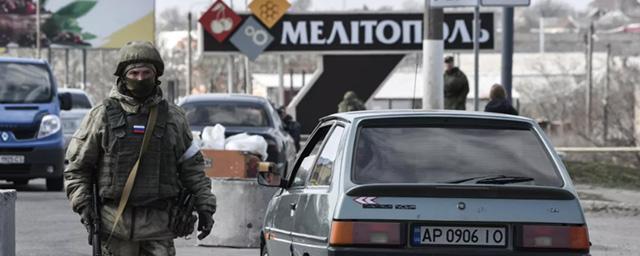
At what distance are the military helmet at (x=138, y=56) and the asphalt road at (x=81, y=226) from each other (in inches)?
230

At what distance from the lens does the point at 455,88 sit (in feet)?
72.6

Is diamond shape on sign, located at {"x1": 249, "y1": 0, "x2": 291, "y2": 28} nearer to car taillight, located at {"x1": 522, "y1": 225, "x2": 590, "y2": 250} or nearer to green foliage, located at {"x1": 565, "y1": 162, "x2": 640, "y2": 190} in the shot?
green foliage, located at {"x1": 565, "y1": 162, "x2": 640, "y2": 190}

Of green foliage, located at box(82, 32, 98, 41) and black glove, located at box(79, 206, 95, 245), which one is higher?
green foliage, located at box(82, 32, 98, 41)

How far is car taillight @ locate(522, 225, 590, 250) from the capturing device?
25.1 ft

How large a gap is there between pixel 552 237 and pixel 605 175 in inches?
621

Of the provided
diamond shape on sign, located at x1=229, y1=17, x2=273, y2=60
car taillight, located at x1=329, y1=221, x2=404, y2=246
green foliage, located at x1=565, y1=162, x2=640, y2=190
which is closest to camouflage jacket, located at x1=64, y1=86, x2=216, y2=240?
car taillight, located at x1=329, y1=221, x2=404, y2=246

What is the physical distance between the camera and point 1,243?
8.13 m

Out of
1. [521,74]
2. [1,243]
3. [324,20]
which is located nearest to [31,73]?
[1,243]

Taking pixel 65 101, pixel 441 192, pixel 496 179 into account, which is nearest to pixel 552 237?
pixel 496 179

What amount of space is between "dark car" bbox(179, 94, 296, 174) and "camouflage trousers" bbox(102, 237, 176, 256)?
13.3m

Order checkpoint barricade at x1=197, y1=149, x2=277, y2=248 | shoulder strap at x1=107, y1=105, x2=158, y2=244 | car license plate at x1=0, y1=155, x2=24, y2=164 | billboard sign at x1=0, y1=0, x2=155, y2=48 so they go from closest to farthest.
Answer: shoulder strap at x1=107, y1=105, x2=158, y2=244 < checkpoint barricade at x1=197, y1=149, x2=277, y2=248 < car license plate at x1=0, y1=155, x2=24, y2=164 < billboard sign at x1=0, y1=0, x2=155, y2=48

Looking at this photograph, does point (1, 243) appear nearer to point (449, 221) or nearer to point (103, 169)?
point (103, 169)

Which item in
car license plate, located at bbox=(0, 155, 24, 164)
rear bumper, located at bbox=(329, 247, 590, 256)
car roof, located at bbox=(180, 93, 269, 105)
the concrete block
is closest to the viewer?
rear bumper, located at bbox=(329, 247, 590, 256)

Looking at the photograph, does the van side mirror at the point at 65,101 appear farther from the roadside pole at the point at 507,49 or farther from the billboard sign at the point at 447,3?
the billboard sign at the point at 447,3
